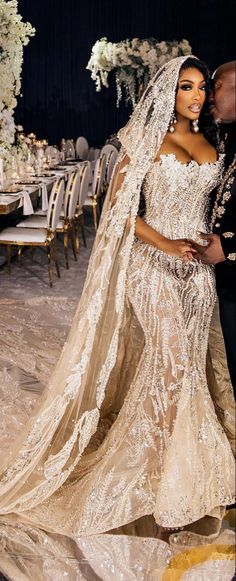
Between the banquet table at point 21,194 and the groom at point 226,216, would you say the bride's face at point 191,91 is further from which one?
the banquet table at point 21,194

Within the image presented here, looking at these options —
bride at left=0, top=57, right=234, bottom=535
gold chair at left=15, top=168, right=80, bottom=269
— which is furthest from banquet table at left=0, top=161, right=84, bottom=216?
bride at left=0, top=57, right=234, bottom=535

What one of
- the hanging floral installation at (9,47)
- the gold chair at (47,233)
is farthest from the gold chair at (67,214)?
the hanging floral installation at (9,47)

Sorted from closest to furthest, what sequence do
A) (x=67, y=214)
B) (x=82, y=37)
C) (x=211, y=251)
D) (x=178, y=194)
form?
(x=211, y=251), (x=178, y=194), (x=67, y=214), (x=82, y=37)

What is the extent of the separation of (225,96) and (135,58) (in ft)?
25.0

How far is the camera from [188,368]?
2.82 m

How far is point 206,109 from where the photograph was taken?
273 centimetres

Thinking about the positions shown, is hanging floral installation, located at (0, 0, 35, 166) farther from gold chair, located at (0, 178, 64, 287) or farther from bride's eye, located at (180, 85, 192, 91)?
bride's eye, located at (180, 85, 192, 91)

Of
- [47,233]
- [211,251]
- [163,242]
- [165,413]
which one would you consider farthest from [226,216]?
[47,233]

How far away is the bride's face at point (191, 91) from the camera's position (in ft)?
8.68

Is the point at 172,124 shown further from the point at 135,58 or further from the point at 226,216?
the point at 135,58

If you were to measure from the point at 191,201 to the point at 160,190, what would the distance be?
12 centimetres

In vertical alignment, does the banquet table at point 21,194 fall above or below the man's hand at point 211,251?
below

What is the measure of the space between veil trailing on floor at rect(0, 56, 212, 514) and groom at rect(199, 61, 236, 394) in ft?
0.68

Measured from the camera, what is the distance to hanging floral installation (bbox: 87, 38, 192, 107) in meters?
9.60
